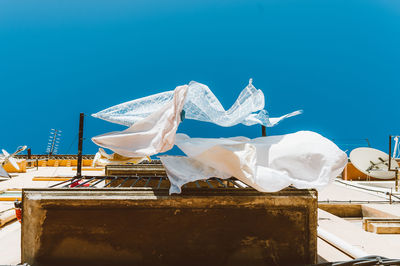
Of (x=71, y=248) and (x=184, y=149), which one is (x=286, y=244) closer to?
(x=184, y=149)

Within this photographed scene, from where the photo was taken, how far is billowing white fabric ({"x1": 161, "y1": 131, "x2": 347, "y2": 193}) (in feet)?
8.57

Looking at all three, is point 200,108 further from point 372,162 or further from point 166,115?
point 372,162

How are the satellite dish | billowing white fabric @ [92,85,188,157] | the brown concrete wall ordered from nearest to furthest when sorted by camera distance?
billowing white fabric @ [92,85,188,157] → the brown concrete wall → the satellite dish

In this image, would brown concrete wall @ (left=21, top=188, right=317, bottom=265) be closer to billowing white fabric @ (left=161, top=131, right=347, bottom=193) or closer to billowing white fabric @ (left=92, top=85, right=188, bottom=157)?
billowing white fabric @ (left=161, top=131, right=347, bottom=193)

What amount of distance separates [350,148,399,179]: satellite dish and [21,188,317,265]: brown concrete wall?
48.3 feet

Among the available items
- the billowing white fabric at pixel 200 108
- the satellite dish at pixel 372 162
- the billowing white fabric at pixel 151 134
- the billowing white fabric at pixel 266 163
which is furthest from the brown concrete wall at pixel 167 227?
the satellite dish at pixel 372 162

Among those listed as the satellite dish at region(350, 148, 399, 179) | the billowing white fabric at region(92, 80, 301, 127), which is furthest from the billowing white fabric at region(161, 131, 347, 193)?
the satellite dish at region(350, 148, 399, 179)

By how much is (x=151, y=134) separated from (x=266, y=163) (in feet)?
4.35

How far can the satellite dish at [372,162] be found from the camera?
1518 centimetres

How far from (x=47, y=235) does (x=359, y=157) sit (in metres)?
17.4

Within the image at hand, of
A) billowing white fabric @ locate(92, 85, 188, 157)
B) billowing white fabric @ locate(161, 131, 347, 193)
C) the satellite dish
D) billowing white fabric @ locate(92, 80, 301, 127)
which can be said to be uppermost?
billowing white fabric @ locate(92, 80, 301, 127)

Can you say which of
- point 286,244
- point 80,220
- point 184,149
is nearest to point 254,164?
point 184,149

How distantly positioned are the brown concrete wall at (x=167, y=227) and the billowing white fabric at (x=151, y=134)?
595mm

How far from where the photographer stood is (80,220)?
3068 millimetres
